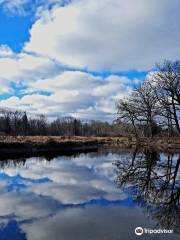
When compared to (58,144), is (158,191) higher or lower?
lower

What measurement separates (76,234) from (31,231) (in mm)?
1180

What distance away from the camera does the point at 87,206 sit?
1150cm

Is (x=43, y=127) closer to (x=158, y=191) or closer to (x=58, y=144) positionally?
(x=58, y=144)

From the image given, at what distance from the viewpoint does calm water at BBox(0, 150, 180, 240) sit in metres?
8.38

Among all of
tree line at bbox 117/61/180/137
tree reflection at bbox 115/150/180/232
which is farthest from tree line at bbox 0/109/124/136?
tree reflection at bbox 115/150/180/232

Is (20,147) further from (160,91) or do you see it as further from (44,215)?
(44,215)

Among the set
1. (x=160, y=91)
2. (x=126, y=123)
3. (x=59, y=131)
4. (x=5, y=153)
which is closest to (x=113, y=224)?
(x=5, y=153)

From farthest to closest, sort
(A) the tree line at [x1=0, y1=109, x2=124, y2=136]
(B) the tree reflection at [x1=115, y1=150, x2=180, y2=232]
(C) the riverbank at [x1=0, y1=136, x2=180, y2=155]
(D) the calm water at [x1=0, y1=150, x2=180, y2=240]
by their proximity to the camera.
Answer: (A) the tree line at [x1=0, y1=109, x2=124, y2=136]
(C) the riverbank at [x1=0, y1=136, x2=180, y2=155]
(B) the tree reflection at [x1=115, y1=150, x2=180, y2=232]
(D) the calm water at [x1=0, y1=150, x2=180, y2=240]

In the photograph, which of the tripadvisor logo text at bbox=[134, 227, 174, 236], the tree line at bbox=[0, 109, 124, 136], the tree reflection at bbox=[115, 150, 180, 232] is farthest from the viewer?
the tree line at bbox=[0, 109, 124, 136]

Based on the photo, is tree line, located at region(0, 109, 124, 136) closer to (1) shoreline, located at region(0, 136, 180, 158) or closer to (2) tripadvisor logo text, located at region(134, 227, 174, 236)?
(1) shoreline, located at region(0, 136, 180, 158)

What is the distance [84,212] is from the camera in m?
10.5

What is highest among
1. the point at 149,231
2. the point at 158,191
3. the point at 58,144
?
the point at 58,144

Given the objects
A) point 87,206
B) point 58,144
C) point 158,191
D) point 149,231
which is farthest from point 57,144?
point 149,231

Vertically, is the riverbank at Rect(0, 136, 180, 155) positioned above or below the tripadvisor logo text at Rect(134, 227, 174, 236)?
above
